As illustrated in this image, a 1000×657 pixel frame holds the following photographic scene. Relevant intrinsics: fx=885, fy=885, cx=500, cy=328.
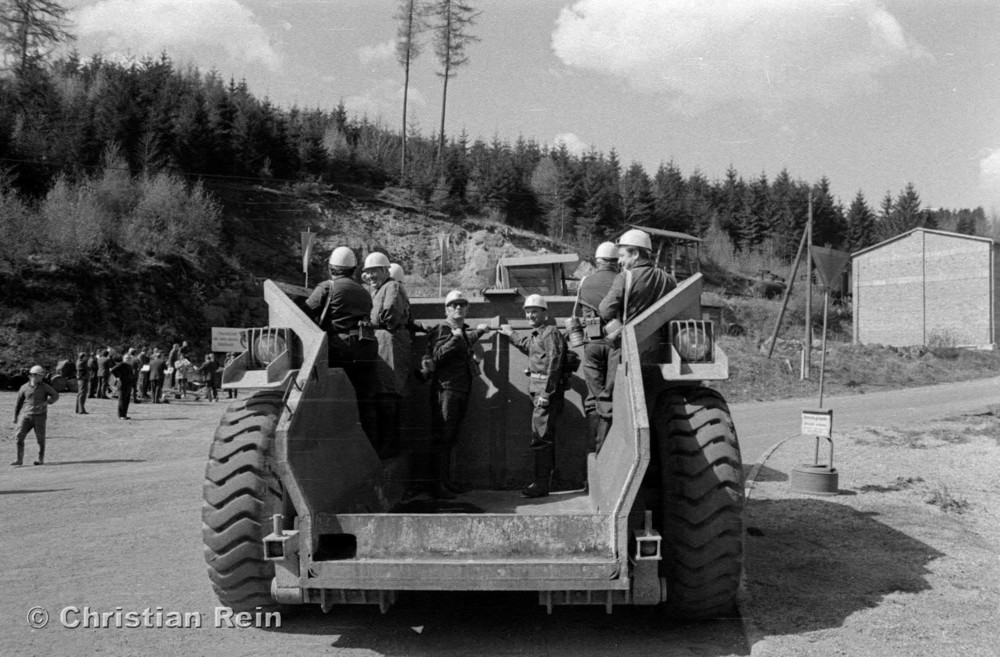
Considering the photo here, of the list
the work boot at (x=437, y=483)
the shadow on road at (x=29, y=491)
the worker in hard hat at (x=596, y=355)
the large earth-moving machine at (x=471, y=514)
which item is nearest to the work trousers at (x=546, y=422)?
the worker in hard hat at (x=596, y=355)

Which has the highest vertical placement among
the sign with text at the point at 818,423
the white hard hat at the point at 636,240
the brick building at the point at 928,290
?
the brick building at the point at 928,290

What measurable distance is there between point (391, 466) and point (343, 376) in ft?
3.79

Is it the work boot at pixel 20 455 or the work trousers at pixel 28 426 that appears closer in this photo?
the work trousers at pixel 28 426

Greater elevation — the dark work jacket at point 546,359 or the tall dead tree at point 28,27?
the tall dead tree at point 28,27

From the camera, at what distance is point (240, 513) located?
17.8 ft

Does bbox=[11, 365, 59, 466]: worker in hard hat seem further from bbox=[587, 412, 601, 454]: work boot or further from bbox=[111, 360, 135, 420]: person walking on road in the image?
bbox=[587, 412, 601, 454]: work boot

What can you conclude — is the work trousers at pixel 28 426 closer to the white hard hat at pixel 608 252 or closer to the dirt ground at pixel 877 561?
the white hard hat at pixel 608 252

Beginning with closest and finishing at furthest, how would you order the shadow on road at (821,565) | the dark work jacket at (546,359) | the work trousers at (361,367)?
the shadow on road at (821,565)
the work trousers at (361,367)
the dark work jacket at (546,359)

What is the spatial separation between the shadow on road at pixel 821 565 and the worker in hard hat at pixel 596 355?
1640 millimetres

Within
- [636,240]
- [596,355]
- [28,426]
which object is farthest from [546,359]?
[28,426]

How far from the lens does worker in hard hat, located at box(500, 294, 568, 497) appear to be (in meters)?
7.03

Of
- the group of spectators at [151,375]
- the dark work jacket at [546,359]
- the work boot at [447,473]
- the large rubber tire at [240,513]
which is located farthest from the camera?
the group of spectators at [151,375]

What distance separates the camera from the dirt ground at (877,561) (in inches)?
216

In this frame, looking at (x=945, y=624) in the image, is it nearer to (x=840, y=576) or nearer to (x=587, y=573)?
(x=840, y=576)
